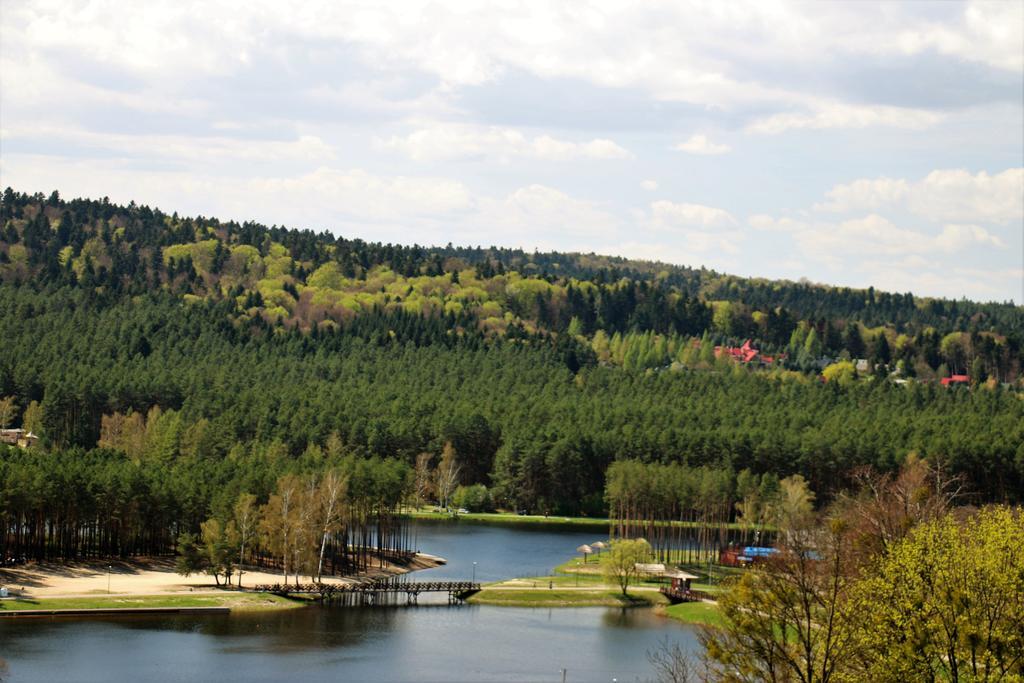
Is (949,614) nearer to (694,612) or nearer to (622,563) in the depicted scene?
(694,612)

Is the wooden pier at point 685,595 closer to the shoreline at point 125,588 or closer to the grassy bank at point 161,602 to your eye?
the shoreline at point 125,588

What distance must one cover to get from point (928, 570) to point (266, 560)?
84817mm

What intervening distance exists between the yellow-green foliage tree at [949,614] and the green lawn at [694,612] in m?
58.5

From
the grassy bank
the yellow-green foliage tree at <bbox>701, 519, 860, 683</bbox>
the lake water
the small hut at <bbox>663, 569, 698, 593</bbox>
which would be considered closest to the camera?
the yellow-green foliage tree at <bbox>701, 519, 860, 683</bbox>

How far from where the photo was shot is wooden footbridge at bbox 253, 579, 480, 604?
397 feet

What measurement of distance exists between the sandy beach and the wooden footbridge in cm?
274

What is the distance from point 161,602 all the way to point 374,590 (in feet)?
69.2

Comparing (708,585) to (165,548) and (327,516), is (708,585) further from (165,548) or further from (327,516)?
(165,548)

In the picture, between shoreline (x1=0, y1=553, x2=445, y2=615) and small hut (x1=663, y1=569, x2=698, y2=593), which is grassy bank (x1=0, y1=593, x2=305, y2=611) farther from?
small hut (x1=663, y1=569, x2=698, y2=593)

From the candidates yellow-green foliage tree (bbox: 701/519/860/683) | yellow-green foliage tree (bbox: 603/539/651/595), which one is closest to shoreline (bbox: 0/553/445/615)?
yellow-green foliage tree (bbox: 603/539/651/595)

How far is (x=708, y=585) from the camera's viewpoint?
135125 mm

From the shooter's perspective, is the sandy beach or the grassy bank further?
the sandy beach

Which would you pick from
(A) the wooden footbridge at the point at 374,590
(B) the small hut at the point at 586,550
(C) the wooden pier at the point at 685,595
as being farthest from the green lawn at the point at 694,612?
(B) the small hut at the point at 586,550

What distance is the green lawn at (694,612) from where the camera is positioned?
11756 cm
